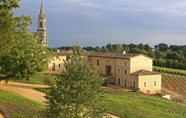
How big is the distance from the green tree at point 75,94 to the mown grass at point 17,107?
3483mm

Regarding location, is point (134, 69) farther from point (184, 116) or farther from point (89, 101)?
point (89, 101)

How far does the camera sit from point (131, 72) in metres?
43.2

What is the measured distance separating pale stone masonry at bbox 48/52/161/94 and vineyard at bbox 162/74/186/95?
10.7 meters

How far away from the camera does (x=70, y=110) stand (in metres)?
14.0

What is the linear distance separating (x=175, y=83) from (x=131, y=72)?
17603 millimetres

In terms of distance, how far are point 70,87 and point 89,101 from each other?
1255 millimetres

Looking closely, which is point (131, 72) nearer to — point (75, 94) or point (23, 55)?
point (23, 55)

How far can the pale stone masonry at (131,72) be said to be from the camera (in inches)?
1655

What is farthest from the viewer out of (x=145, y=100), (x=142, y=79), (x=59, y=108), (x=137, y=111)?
(x=142, y=79)

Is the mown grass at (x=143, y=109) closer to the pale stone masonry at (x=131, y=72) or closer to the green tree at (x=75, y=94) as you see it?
the green tree at (x=75, y=94)

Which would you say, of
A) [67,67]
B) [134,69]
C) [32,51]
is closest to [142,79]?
[134,69]

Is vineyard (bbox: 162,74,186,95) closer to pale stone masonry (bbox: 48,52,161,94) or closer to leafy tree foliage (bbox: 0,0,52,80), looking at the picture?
pale stone masonry (bbox: 48,52,161,94)

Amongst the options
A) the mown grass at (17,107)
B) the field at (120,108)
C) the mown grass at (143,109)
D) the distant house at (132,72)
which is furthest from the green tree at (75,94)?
the distant house at (132,72)

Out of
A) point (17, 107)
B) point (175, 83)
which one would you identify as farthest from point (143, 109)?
point (175, 83)
